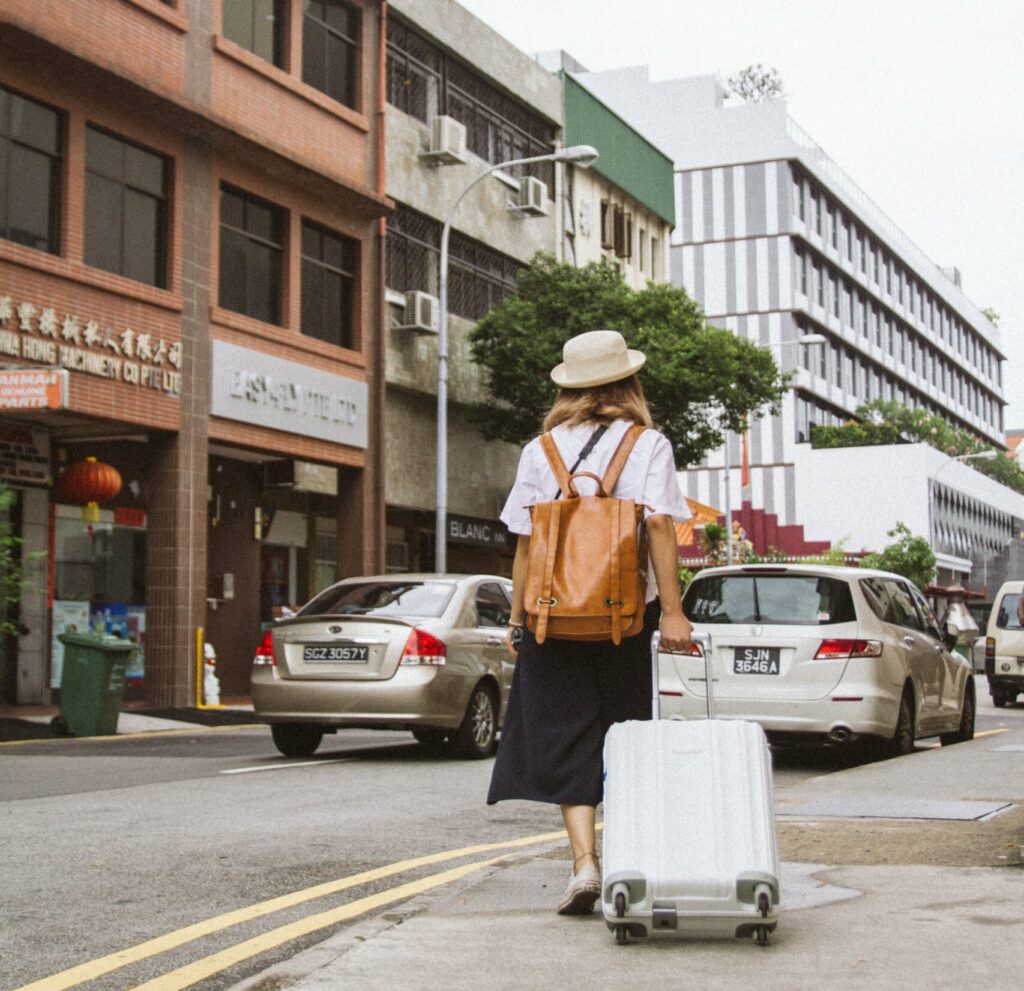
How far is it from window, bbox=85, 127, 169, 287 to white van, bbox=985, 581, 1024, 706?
13350mm

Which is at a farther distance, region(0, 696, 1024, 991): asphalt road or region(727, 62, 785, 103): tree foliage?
region(727, 62, 785, 103): tree foliage

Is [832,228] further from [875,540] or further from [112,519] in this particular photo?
[112,519]

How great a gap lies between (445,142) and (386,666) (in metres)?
18.9

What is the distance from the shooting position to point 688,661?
1269 cm

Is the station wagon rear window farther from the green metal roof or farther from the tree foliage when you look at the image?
the tree foliage

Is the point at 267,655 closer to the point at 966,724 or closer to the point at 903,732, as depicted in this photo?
the point at 903,732

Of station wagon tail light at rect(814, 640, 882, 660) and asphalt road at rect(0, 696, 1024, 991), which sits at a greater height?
station wagon tail light at rect(814, 640, 882, 660)

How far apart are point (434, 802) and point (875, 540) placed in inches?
2599

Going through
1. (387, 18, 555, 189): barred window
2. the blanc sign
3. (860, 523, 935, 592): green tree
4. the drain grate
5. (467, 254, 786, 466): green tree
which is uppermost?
(387, 18, 555, 189): barred window

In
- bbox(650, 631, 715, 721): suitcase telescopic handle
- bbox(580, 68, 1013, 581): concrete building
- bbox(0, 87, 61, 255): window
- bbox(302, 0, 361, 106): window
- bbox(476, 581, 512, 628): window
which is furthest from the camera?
bbox(580, 68, 1013, 581): concrete building

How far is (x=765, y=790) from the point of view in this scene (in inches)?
187

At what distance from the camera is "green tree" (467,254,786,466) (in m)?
30.4

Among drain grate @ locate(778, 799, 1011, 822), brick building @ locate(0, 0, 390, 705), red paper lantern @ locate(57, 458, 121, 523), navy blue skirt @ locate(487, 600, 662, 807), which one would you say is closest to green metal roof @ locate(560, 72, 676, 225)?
brick building @ locate(0, 0, 390, 705)

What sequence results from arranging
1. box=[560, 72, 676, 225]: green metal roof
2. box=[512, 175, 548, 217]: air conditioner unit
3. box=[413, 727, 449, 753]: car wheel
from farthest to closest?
1. box=[560, 72, 676, 225]: green metal roof
2. box=[512, 175, 548, 217]: air conditioner unit
3. box=[413, 727, 449, 753]: car wheel
